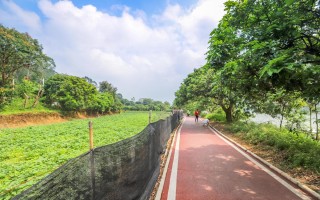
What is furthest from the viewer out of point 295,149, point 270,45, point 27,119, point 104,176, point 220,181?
point 27,119

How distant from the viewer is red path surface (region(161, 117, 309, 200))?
15.6ft

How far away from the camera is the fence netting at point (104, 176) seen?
6.33 ft

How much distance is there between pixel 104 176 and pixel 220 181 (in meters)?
3.95

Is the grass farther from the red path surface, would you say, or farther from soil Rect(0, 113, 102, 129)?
soil Rect(0, 113, 102, 129)

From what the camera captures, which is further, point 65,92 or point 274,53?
point 65,92

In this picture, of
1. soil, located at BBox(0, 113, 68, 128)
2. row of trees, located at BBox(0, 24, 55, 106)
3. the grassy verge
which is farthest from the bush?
row of trees, located at BBox(0, 24, 55, 106)

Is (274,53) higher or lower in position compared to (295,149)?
higher

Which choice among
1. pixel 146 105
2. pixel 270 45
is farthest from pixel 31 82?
pixel 146 105

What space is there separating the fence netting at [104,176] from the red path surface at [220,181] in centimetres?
101

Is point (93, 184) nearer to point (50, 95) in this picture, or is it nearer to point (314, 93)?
point (314, 93)

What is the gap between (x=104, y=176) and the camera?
2.87 m

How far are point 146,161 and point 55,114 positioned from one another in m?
32.7

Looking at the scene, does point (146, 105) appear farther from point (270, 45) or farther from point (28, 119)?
point (270, 45)

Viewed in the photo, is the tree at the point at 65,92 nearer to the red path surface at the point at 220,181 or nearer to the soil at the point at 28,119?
the soil at the point at 28,119
